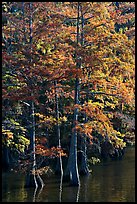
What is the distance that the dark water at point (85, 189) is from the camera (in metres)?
20.4

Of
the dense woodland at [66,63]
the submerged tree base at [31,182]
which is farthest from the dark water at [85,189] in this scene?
the dense woodland at [66,63]

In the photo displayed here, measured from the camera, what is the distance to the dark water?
66.8 feet

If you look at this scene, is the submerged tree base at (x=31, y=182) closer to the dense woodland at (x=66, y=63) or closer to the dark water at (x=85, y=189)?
the dense woodland at (x=66, y=63)

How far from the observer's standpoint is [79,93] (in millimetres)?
27500

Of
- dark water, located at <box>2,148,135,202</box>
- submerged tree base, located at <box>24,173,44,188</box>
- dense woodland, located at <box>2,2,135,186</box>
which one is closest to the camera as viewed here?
dark water, located at <box>2,148,135,202</box>

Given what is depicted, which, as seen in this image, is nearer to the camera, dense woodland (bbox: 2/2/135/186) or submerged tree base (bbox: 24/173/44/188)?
submerged tree base (bbox: 24/173/44/188)

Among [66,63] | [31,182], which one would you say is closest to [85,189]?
[31,182]

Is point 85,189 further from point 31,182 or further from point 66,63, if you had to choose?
point 66,63

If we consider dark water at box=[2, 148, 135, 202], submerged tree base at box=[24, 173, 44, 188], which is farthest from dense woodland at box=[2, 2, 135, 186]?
dark water at box=[2, 148, 135, 202]

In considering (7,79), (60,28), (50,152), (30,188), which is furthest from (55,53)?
(30,188)

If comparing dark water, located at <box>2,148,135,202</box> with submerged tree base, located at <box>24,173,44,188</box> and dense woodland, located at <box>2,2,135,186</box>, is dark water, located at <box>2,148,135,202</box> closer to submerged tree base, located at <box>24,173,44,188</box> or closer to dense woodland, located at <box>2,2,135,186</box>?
submerged tree base, located at <box>24,173,44,188</box>

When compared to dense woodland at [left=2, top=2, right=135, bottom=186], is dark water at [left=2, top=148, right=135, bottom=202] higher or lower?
lower

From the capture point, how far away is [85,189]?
75.6ft

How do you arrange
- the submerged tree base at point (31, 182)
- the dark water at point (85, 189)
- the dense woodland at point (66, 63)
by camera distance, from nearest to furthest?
the dark water at point (85, 189) < the submerged tree base at point (31, 182) < the dense woodland at point (66, 63)
